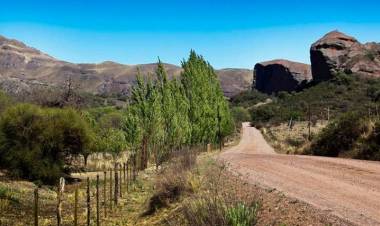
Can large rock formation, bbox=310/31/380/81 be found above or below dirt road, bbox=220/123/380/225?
above

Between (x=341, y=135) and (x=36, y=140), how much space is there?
1638 centimetres

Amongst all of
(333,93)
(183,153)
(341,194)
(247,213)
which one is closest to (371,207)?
(341,194)

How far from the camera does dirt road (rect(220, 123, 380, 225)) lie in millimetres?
11469

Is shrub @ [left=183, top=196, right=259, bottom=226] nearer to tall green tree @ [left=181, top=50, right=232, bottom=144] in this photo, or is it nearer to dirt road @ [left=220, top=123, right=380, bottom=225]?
dirt road @ [left=220, top=123, right=380, bottom=225]

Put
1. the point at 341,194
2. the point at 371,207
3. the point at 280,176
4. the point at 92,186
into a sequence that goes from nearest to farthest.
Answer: the point at 371,207 → the point at 341,194 → the point at 280,176 → the point at 92,186

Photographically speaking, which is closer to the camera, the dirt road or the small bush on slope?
the dirt road

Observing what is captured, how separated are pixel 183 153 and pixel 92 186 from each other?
9145 mm

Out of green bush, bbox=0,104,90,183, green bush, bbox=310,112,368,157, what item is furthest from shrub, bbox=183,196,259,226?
green bush, bbox=0,104,90,183

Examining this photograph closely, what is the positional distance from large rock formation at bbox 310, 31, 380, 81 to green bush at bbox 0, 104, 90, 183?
8686 cm

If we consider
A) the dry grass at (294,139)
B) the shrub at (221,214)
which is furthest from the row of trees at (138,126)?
the shrub at (221,214)

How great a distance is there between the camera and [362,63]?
113 meters

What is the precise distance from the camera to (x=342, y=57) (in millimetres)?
120812

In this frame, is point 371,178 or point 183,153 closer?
point 371,178

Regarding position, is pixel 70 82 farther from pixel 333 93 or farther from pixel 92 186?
pixel 333 93
